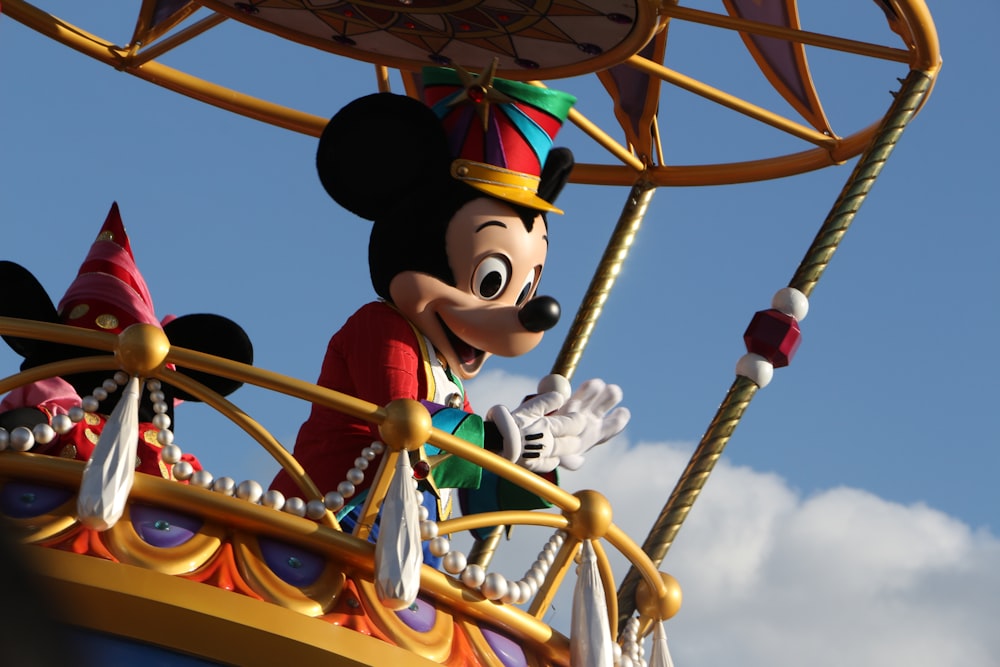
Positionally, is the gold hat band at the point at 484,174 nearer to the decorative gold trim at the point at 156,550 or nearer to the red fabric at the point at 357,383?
the red fabric at the point at 357,383

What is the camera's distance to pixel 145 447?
3660 millimetres

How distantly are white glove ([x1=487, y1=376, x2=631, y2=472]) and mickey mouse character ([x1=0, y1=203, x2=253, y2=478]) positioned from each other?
91 cm

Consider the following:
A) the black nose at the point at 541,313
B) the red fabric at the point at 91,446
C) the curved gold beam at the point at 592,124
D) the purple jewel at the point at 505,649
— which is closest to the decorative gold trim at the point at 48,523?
the red fabric at the point at 91,446

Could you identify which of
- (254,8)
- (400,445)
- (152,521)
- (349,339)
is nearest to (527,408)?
(349,339)

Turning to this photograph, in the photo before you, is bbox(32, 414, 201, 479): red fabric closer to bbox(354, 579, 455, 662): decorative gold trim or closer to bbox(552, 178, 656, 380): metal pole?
bbox(354, 579, 455, 662): decorative gold trim

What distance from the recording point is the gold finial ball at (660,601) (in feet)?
11.8

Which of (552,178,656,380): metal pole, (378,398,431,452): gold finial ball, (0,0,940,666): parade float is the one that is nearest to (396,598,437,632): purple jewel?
(0,0,940,666): parade float

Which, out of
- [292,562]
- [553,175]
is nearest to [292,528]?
[292,562]

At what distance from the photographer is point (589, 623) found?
3086 millimetres

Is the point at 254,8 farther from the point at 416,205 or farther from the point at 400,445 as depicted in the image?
the point at 400,445

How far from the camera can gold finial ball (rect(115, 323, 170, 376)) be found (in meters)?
2.80

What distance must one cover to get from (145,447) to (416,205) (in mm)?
1223

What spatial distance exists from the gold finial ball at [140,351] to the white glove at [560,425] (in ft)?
4.07

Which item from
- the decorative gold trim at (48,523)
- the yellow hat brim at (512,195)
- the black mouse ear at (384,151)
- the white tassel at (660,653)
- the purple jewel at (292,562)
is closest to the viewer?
the decorative gold trim at (48,523)
